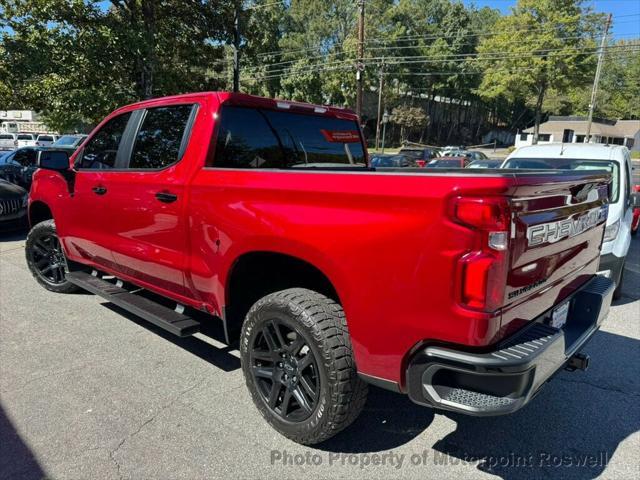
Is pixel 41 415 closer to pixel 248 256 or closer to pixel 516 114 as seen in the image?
pixel 248 256

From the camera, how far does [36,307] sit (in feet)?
15.9

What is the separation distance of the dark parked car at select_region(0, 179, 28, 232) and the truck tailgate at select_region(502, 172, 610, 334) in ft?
29.8

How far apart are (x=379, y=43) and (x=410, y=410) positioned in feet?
177

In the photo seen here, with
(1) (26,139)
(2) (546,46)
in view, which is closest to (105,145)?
(1) (26,139)

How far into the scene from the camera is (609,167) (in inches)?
220

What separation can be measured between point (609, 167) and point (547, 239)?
4.27 m

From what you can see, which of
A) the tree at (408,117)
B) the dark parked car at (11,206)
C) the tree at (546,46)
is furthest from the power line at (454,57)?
the dark parked car at (11,206)

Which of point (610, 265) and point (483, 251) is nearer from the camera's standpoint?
point (483, 251)

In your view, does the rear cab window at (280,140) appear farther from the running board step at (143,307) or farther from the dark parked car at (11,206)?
the dark parked car at (11,206)

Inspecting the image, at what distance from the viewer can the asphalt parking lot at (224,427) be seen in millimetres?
Result: 2522

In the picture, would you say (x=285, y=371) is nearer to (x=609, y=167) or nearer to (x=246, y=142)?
(x=246, y=142)

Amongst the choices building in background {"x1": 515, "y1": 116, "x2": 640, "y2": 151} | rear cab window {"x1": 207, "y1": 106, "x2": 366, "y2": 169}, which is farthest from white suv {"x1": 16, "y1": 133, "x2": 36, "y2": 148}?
building in background {"x1": 515, "y1": 116, "x2": 640, "y2": 151}

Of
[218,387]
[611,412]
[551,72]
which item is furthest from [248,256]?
[551,72]

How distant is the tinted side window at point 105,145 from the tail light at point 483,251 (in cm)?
318
